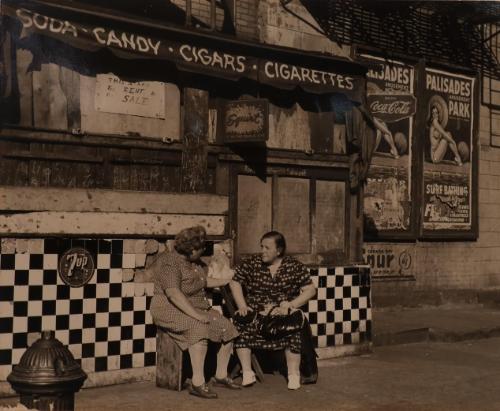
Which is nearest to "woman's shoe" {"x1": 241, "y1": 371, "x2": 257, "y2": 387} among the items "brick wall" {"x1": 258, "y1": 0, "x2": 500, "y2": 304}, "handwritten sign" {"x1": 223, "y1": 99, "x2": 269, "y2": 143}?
"handwritten sign" {"x1": 223, "y1": 99, "x2": 269, "y2": 143}

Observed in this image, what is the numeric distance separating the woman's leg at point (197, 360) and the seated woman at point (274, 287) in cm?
60

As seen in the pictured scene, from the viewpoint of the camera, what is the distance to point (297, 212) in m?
9.88

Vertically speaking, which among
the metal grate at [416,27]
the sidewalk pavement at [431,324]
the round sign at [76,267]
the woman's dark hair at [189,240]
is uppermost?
the metal grate at [416,27]

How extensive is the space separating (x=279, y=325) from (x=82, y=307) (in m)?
1.80

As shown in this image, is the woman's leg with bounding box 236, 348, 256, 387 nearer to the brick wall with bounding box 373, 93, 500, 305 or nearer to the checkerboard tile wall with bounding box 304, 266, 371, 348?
the checkerboard tile wall with bounding box 304, 266, 371, 348

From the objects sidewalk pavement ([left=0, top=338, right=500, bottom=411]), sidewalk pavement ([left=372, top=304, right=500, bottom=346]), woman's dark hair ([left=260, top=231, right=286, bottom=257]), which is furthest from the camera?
sidewalk pavement ([left=372, top=304, right=500, bottom=346])

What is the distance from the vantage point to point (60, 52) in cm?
793

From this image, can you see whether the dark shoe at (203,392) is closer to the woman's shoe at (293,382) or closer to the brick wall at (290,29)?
the woman's shoe at (293,382)

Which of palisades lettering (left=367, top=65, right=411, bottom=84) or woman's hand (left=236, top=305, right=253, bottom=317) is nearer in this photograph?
woman's hand (left=236, top=305, right=253, bottom=317)

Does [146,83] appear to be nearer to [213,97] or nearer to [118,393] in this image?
[213,97]

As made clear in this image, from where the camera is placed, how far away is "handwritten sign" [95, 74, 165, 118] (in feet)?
27.0

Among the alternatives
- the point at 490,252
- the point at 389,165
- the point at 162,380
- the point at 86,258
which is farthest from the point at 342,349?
the point at 490,252

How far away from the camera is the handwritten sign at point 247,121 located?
29.0 ft

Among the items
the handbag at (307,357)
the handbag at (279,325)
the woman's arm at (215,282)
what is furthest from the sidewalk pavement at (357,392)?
the woman's arm at (215,282)
